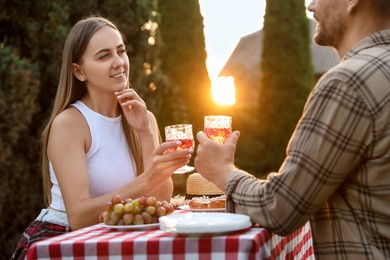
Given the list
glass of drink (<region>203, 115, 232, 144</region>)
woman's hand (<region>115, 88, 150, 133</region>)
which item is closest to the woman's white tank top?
woman's hand (<region>115, 88, 150, 133</region>)

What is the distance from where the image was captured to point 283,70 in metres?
18.2

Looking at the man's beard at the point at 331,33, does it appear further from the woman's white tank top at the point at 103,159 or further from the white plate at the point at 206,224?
the woman's white tank top at the point at 103,159

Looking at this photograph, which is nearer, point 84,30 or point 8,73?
point 84,30

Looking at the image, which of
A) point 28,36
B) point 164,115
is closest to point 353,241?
point 28,36

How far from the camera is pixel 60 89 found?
3.71 meters

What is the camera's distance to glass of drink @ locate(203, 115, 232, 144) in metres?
3.00

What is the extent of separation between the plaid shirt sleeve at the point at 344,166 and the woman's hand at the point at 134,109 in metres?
1.30

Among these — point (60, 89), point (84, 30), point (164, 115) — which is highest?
point (84, 30)

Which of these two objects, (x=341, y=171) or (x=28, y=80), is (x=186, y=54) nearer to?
(x=28, y=80)

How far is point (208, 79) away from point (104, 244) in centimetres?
1327

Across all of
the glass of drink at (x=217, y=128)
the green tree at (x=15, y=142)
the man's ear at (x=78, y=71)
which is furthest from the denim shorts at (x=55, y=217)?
the green tree at (x=15, y=142)

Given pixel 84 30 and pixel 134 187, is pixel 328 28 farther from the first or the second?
pixel 84 30

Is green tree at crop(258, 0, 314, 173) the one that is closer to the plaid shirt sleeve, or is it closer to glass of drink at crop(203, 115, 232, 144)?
glass of drink at crop(203, 115, 232, 144)

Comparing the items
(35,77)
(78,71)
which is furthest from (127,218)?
(35,77)
